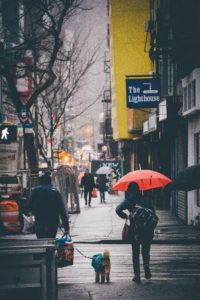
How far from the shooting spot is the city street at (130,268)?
12.4m

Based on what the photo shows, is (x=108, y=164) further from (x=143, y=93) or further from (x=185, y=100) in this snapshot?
(x=185, y=100)

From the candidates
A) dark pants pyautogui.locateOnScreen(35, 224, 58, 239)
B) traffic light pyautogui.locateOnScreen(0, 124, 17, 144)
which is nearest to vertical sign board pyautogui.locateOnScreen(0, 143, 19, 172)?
traffic light pyautogui.locateOnScreen(0, 124, 17, 144)

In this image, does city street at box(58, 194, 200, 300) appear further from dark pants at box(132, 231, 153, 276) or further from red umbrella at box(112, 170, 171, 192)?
red umbrella at box(112, 170, 171, 192)

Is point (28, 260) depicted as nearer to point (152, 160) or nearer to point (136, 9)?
point (152, 160)

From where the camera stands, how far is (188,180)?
14.3 meters

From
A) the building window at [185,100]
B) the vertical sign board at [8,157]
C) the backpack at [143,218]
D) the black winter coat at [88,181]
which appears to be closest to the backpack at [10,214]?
the building window at [185,100]

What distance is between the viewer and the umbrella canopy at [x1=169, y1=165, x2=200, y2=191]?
14.3 m

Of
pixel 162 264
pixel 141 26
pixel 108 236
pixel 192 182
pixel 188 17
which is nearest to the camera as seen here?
pixel 192 182

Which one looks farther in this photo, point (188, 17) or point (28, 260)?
point (188, 17)

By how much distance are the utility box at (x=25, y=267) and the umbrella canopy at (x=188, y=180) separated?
198 inches

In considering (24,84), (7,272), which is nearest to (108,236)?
(7,272)

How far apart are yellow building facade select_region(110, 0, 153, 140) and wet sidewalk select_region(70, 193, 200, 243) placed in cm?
1278

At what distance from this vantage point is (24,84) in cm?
6128

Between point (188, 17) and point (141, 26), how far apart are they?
2085cm
